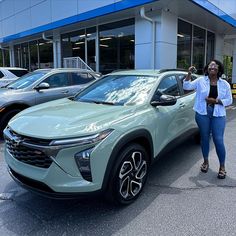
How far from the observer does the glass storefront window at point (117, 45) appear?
12250 mm

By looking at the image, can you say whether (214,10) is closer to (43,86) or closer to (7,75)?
(43,86)

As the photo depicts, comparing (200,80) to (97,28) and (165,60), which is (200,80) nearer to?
(165,60)

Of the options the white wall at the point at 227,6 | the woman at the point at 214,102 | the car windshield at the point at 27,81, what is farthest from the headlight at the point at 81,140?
the white wall at the point at 227,6

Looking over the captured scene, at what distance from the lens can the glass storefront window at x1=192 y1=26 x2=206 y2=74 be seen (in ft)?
46.8

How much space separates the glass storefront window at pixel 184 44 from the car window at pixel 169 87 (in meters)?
8.16

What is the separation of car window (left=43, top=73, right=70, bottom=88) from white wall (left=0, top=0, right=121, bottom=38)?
16.6ft

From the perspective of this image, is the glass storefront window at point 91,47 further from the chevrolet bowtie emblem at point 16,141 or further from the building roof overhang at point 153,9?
the chevrolet bowtie emblem at point 16,141

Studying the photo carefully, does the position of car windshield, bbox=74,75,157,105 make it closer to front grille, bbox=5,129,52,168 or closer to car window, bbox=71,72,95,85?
front grille, bbox=5,129,52,168

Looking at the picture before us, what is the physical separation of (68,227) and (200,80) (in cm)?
275

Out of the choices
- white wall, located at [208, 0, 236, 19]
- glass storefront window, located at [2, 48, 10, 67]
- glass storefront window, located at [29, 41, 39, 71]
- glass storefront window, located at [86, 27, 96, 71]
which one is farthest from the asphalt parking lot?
glass storefront window, located at [2, 48, 10, 67]

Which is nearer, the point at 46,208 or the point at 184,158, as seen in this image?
the point at 46,208

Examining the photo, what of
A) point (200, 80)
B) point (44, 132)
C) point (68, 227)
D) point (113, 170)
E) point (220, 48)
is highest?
point (220, 48)

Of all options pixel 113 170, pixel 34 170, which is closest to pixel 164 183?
pixel 113 170

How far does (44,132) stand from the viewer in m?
2.81
